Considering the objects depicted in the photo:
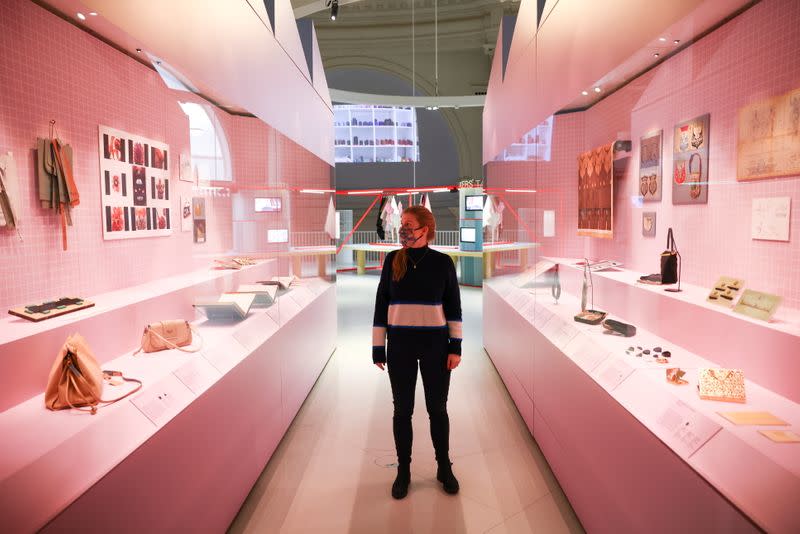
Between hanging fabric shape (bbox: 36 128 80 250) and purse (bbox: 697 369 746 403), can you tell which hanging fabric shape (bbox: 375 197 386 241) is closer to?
hanging fabric shape (bbox: 36 128 80 250)

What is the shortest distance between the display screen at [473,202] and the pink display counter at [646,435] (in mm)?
5331

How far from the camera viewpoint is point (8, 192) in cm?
243

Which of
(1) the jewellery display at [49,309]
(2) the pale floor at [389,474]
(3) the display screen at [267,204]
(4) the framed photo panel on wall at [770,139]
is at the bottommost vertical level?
(2) the pale floor at [389,474]

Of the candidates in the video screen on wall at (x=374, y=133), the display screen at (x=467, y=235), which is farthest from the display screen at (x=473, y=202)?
the video screen on wall at (x=374, y=133)

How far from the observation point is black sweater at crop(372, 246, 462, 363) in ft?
9.25

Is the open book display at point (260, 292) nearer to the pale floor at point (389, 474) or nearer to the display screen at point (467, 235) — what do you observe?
the pale floor at point (389, 474)

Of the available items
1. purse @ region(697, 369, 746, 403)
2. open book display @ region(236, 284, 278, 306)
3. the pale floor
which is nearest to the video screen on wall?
the pale floor

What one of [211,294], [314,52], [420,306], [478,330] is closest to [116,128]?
[211,294]

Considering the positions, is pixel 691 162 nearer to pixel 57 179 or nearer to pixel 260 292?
pixel 260 292

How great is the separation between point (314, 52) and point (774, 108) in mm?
4741

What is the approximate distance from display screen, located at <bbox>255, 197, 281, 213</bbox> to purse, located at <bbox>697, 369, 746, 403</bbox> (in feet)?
9.49

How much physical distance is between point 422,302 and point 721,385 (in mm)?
1381

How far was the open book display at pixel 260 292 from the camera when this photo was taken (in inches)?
146

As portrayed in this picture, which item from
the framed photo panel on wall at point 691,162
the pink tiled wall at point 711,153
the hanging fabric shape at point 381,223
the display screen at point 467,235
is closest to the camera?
the pink tiled wall at point 711,153
